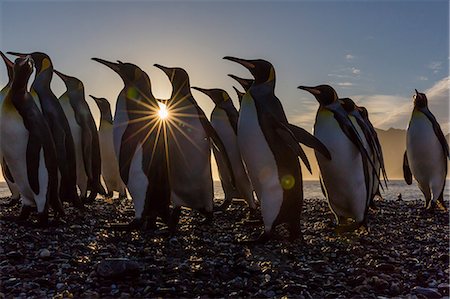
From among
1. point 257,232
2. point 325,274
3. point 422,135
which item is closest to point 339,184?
point 257,232

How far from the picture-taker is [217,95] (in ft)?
23.3

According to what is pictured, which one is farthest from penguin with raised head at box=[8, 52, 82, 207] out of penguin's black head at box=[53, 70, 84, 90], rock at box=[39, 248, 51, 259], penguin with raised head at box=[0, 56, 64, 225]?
rock at box=[39, 248, 51, 259]

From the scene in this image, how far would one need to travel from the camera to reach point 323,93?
240 inches

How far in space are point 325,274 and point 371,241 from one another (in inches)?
59.3

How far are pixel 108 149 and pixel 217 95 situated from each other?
3.35m

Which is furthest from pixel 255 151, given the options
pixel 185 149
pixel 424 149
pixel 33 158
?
pixel 424 149

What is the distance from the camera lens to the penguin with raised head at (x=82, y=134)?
7547mm

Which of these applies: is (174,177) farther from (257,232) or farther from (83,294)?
(83,294)

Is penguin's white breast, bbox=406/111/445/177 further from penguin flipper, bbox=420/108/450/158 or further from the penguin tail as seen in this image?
the penguin tail

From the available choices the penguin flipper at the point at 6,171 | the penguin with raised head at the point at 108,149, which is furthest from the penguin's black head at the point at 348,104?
the penguin flipper at the point at 6,171

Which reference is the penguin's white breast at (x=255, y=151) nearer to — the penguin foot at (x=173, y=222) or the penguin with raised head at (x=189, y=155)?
the penguin with raised head at (x=189, y=155)

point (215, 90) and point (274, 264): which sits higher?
point (215, 90)

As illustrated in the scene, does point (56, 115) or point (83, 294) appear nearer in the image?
point (83, 294)

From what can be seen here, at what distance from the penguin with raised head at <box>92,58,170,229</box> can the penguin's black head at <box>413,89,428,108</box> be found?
5205mm
